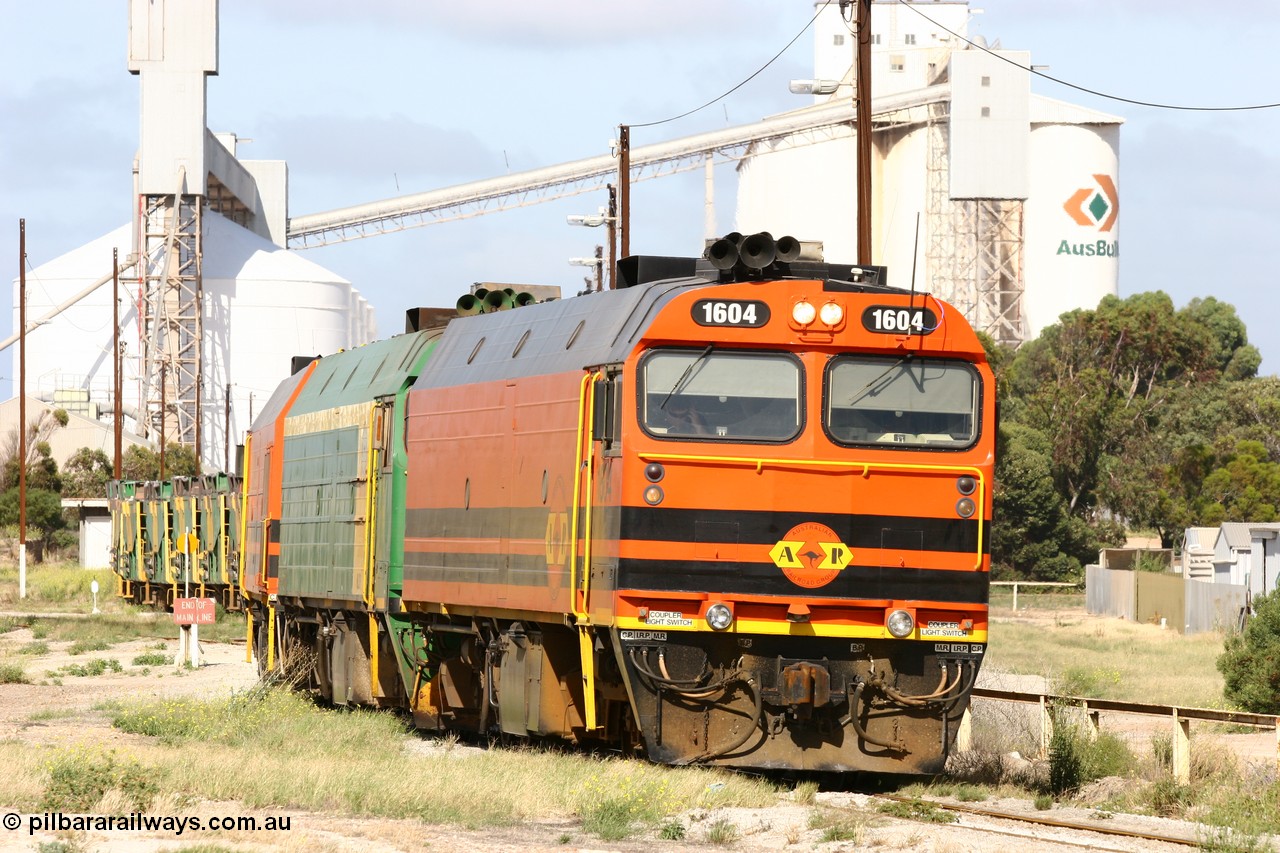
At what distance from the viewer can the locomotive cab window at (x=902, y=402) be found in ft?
49.0

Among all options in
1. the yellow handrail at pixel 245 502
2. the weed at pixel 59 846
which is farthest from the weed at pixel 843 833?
the yellow handrail at pixel 245 502

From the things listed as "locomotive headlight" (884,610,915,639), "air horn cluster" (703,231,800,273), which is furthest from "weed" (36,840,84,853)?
"air horn cluster" (703,231,800,273)

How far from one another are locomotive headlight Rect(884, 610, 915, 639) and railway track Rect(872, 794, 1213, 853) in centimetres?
126

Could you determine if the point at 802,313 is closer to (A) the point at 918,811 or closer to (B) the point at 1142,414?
(A) the point at 918,811

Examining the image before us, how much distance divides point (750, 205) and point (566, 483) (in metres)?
112

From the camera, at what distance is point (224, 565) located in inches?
1596

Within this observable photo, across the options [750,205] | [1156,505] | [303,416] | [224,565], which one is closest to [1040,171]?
[750,205]

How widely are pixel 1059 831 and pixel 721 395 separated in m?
4.09

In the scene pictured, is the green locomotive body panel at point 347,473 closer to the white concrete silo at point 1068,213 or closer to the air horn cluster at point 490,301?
the air horn cluster at point 490,301

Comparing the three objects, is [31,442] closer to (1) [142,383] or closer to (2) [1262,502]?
(1) [142,383]

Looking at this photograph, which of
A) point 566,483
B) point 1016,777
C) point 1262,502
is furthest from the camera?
point 1262,502

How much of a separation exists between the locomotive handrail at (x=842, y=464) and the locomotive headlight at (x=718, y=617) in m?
1.08

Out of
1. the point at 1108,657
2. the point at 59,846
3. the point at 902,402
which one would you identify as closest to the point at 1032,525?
the point at 1108,657

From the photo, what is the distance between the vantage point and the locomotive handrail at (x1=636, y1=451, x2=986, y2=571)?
14.5 meters
